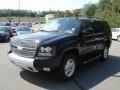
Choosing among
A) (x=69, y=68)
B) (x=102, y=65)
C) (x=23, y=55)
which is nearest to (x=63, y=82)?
(x=69, y=68)

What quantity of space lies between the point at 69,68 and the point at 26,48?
4.83 feet

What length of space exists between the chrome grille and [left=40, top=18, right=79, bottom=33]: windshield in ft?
4.98

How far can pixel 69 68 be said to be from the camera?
24.3 ft

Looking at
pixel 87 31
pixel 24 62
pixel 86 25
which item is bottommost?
pixel 24 62

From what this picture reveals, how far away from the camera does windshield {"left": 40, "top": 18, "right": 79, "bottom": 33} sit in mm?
8039

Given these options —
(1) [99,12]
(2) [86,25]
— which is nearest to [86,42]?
(2) [86,25]

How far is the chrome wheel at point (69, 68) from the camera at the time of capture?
7272mm

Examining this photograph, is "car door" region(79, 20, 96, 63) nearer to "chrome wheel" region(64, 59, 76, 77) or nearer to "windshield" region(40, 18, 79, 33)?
"windshield" region(40, 18, 79, 33)

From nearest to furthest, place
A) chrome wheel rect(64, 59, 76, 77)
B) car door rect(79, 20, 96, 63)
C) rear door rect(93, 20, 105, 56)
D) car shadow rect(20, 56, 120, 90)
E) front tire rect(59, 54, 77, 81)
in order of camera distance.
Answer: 1. car shadow rect(20, 56, 120, 90)
2. front tire rect(59, 54, 77, 81)
3. chrome wheel rect(64, 59, 76, 77)
4. car door rect(79, 20, 96, 63)
5. rear door rect(93, 20, 105, 56)

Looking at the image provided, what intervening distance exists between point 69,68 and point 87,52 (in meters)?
1.23

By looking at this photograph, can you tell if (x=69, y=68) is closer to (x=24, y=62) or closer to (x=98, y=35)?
(x=24, y=62)

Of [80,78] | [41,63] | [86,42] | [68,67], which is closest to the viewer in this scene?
[41,63]

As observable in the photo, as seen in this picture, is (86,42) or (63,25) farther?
(63,25)

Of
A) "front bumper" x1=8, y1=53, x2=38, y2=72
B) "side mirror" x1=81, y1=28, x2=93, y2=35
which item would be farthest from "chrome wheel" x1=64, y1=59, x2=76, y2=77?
"side mirror" x1=81, y1=28, x2=93, y2=35
